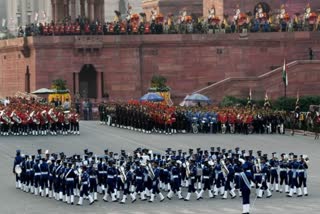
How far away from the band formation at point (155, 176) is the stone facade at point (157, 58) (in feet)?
127

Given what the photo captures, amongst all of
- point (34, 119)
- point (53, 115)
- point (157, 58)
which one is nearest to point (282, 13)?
point (157, 58)

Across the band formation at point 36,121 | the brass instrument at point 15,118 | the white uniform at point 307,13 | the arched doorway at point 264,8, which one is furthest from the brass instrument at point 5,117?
the arched doorway at point 264,8

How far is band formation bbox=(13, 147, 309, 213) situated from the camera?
45.2 m

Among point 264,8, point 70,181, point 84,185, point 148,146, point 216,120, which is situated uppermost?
point 264,8

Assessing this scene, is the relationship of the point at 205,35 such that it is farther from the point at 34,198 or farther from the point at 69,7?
the point at 34,198

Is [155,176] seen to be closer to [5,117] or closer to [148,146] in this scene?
[148,146]

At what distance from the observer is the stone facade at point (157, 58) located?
285ft

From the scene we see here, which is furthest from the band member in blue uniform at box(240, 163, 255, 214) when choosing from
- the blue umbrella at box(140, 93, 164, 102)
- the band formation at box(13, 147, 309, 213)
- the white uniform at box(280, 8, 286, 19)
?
the white uniform at box(280, 8, 286, 19)

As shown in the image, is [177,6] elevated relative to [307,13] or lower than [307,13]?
elevated

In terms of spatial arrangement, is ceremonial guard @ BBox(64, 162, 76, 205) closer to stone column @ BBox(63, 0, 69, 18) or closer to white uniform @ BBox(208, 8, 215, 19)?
white uniform @ BBox(208, 8, 215, 19)

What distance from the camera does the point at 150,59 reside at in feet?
289

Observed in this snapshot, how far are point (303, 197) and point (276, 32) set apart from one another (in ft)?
140

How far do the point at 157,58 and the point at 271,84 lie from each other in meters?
8.37

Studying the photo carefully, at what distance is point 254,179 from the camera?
45.7 meters
